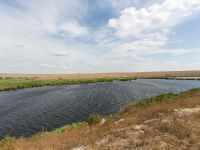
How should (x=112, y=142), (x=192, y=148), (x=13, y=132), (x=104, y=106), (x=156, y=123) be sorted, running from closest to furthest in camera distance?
(x=192, y=148), (x=112, y=142), (x=156, y=123), (x=13, y=132), (x=104, y=106)

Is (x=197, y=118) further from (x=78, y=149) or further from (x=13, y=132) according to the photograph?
(x=13, y=132)

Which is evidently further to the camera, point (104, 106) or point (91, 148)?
point (104, 106)

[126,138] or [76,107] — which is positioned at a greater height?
[126,138]

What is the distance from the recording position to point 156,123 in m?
18.6

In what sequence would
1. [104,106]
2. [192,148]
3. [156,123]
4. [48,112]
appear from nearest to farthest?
[192,148]
[156,123]
[48,112]
[104,106]

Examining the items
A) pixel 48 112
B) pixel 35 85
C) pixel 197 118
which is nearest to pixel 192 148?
pixel 197 118

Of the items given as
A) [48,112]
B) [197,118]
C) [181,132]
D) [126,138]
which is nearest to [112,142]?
[126,138]

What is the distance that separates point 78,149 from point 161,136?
5.12 m

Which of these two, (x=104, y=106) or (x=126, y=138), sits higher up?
(x=126, y=138)

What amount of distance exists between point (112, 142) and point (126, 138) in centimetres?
98

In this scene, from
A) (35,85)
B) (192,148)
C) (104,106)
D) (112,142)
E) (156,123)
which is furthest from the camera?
(35,85)

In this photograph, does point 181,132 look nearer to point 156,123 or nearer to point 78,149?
point 156,123

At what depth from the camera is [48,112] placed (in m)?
50.6

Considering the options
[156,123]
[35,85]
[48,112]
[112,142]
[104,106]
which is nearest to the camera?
[112,142]
